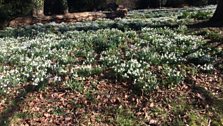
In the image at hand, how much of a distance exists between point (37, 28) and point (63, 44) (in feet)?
18.6

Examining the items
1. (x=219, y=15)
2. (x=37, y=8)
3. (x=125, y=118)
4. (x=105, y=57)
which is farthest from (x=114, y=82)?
(x=37, y=8)

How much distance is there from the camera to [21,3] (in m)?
23.6

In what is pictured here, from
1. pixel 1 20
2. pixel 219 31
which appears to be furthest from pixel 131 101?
pixel 1 20

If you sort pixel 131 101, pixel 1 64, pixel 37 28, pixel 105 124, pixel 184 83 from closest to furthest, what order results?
pixel 105 124
pixel 131 101
pixel 184 83
pixel 1 64
pixel 37 28

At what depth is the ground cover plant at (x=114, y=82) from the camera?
7.97 metres

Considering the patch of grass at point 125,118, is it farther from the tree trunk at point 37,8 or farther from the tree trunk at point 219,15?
the tree trunk at point 37,8

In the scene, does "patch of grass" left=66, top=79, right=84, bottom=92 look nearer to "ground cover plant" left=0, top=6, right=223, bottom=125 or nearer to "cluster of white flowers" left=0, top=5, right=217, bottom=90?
"ground cover plant" left=0, top=6, right=223, bottom=125

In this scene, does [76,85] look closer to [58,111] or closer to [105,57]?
[58,111]

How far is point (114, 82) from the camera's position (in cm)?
904

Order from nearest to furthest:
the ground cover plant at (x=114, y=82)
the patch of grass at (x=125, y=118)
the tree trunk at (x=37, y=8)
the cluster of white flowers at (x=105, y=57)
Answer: the patch of grass at (x=125, y=118) → the ground cover plant at (x=114, y=82) → the cluster of white flowers at (x=105, y=57) → the tree trunk at (x=37, y=8)

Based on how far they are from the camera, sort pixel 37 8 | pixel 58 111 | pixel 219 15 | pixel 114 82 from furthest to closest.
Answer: pixel 37 8 < pixel 219 15 < pixel 114 82 < pixel 58 111

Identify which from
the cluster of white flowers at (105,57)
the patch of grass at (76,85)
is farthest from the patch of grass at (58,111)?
the cluster of white flowers at (105,57)

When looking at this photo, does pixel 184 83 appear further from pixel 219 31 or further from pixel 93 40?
pixel 219 31

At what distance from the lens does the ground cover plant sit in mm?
7970
